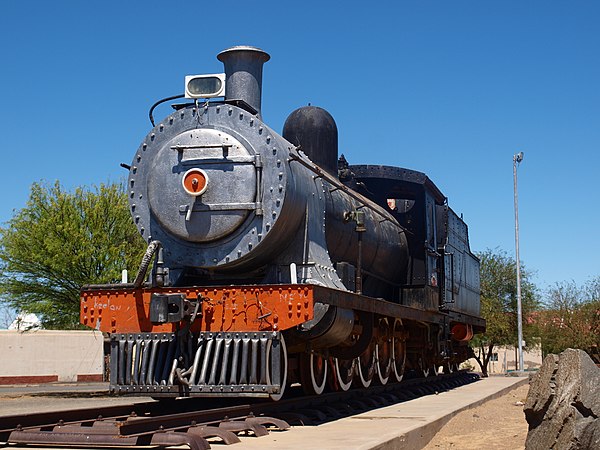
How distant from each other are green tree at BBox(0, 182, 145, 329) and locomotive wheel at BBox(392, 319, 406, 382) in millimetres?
8847

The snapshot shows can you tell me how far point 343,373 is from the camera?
11383mm

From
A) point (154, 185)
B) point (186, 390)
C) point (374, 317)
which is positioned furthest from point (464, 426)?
point (154, 185)

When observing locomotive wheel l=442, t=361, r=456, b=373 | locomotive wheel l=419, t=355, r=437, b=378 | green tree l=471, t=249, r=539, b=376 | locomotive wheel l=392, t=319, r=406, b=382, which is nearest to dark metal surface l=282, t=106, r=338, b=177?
locomotive wheel l=392, t=319, r=406, b=382

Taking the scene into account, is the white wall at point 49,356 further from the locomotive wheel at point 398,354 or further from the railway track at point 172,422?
the railway track at point 172,422

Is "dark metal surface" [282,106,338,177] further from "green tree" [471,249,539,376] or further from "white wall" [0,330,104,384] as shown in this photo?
"green tree" [471,249,539,376]

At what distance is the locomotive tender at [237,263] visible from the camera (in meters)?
8.47

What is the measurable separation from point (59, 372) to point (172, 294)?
69.1 feet

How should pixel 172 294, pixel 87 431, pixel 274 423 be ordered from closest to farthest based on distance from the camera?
pixel 87 431 → pixel 274 423 → pixel 172 294

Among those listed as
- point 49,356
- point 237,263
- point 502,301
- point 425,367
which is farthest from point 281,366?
point 502,301

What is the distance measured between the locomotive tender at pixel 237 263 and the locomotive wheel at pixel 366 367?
0.09ft

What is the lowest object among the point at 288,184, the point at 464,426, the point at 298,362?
the point at 464,426

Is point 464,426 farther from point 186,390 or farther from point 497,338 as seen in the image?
point 497,338

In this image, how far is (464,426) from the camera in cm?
997

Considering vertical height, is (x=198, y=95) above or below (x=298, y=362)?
above
